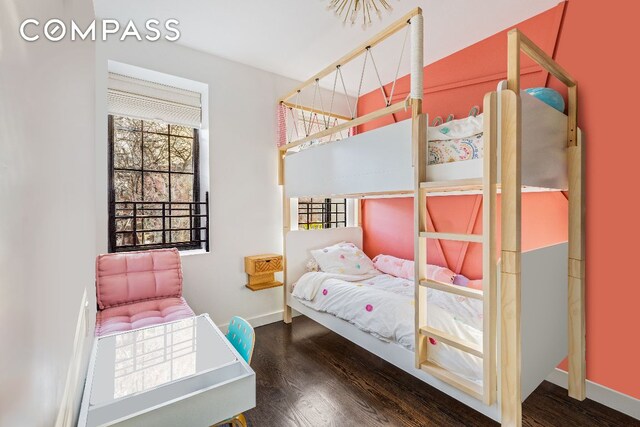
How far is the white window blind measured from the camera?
2617mm

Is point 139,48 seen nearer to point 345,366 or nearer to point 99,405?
point 99,405

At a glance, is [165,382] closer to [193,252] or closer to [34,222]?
[34,222]

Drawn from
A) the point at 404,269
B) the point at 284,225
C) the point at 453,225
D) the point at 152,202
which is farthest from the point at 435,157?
the point at 152,202

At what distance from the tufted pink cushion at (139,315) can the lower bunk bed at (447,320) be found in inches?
46.2

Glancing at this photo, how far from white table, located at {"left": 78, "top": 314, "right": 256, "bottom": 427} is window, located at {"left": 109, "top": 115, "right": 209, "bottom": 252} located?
1444 millimetres

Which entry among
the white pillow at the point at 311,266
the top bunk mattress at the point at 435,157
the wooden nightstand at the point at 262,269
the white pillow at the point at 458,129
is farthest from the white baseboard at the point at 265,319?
the white pillow at the point at 458,129

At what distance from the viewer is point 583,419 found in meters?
1.82

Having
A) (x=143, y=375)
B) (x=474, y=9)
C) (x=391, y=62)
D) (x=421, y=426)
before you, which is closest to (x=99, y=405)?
(x=143, y=375)

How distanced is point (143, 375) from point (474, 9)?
3.21 meters

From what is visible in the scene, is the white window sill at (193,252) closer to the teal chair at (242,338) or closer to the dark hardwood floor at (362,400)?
the dark hardwood floor at (362,400)

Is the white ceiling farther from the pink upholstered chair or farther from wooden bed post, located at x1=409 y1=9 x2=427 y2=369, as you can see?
the pink upholstered chair

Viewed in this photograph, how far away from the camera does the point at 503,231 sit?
1.45 meters

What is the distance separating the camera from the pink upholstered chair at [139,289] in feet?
6.99

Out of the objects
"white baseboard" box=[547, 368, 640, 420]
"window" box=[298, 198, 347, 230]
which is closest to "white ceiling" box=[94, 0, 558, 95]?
"window" box=[298, 198, 347, 230]
